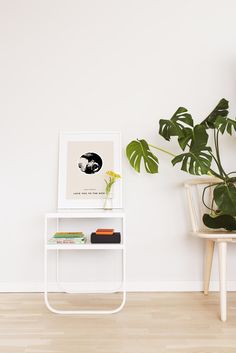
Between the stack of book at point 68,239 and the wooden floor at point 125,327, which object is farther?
the stack of book at point 68,239

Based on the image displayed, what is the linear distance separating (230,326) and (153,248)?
826 millimetres

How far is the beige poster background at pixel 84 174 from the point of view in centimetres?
260

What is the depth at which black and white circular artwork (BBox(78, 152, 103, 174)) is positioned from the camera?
2.63 m

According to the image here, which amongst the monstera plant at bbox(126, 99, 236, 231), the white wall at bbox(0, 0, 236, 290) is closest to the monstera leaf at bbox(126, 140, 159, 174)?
the monstera plant at bbox(126, 99, 236, 231)

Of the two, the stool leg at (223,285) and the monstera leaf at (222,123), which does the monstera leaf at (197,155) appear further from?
the stool leg at (223,285)

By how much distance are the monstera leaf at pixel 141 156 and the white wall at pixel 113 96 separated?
14cm

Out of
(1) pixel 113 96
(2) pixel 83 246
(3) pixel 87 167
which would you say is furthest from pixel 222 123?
(2) pixel 83 246

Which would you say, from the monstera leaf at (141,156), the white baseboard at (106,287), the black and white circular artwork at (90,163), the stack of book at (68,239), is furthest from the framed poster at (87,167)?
the white baseboard at (106,287)

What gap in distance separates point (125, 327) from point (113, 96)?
1.57 meters

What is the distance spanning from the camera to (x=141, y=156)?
2510 mm

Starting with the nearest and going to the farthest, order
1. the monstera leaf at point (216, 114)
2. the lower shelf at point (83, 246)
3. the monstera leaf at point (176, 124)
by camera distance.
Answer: the lower shelf at point (83, 246) < the monstera leaf at point (176, 124) < the monstera leaf at point (216, 114)

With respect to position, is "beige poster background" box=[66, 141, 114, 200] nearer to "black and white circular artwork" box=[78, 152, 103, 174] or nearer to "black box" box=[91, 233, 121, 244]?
"black and white circular artwork" box=[78, 152, 103, 174]

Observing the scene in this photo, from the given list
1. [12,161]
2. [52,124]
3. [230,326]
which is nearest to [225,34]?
[52,124]

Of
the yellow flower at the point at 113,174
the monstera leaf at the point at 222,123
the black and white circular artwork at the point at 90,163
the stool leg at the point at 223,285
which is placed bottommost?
the stool leg at the point at 223,285
